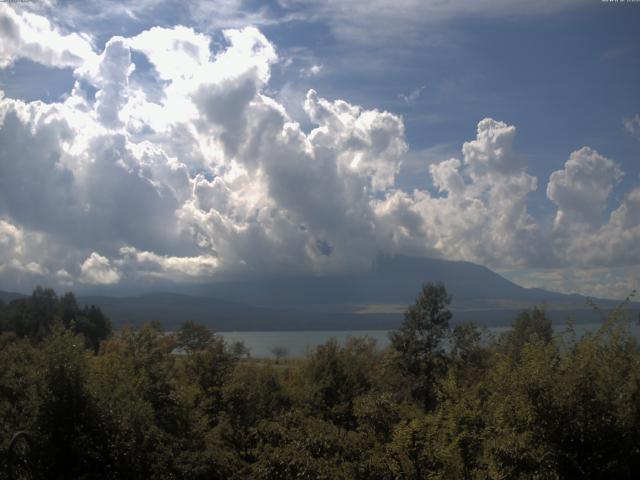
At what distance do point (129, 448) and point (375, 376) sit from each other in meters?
22.6

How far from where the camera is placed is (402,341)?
40.8 metres

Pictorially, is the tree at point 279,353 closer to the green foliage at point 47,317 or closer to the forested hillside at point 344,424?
the green foliage at point 47,317

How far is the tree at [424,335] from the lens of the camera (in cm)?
4000

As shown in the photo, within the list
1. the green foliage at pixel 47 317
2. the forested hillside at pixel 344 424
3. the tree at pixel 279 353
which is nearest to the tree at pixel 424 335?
the forested hillside at pixel 344 424

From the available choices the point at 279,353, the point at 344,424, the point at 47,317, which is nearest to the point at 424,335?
the point at 344,424

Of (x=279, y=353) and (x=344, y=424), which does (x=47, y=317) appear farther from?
(x=344, y=424)

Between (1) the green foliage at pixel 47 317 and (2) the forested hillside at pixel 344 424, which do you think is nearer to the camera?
(2) the forested hillside at pixel 344 424

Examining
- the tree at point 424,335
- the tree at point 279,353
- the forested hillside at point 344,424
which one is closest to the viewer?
the forested hillside at point 344,424

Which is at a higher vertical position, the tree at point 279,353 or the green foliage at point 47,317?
the green foliage at point 47,317

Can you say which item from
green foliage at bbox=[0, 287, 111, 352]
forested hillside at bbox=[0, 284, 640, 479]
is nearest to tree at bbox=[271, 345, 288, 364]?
green foliage at bbox=[0, 287, 111, 352]

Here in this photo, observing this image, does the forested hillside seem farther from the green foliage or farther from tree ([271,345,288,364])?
the green foliage

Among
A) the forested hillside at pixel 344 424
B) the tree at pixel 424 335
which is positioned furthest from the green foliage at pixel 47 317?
the forested hillside at pixel 344 424

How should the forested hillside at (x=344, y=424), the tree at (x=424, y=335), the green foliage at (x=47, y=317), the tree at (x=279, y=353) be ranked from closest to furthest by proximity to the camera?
the forested hillside at (x=344, y=424)
the tree at (x=424, y=335)
the tree at (x=279, y=353)
the green foliage at (x=47, y=317)

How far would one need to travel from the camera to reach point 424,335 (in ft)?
135
